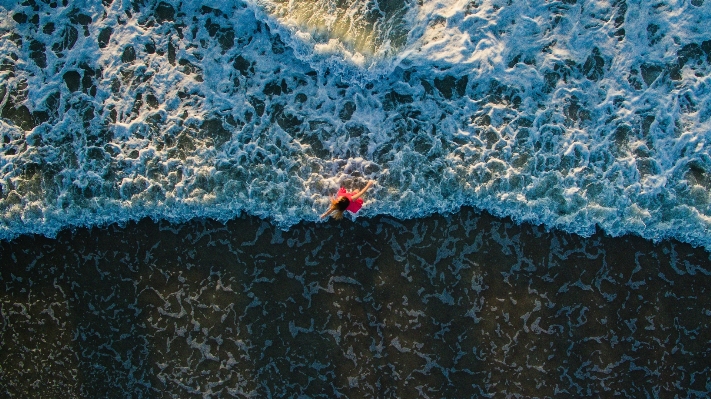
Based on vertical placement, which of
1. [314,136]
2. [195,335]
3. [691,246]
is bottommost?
[195,335]

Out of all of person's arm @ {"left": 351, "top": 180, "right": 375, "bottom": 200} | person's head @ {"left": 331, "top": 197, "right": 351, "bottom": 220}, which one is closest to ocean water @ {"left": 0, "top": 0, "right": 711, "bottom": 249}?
person's arm @ {"left": 351, "top": 180, "right": 375, "bottom": 200}

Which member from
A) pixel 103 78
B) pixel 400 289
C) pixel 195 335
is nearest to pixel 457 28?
pixel 400 289

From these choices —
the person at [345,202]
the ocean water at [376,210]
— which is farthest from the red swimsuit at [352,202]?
the ocean water at [376,210]

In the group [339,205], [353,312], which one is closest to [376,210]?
[339,205]

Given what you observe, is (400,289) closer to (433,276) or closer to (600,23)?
(433,276)

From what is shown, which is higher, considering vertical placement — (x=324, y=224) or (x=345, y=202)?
(x=345, y=202)

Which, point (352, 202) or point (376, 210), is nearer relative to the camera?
point (352, 202)

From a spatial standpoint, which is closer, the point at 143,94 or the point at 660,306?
the point at 660,306

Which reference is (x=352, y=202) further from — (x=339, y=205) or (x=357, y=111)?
(x=357, y=111)
